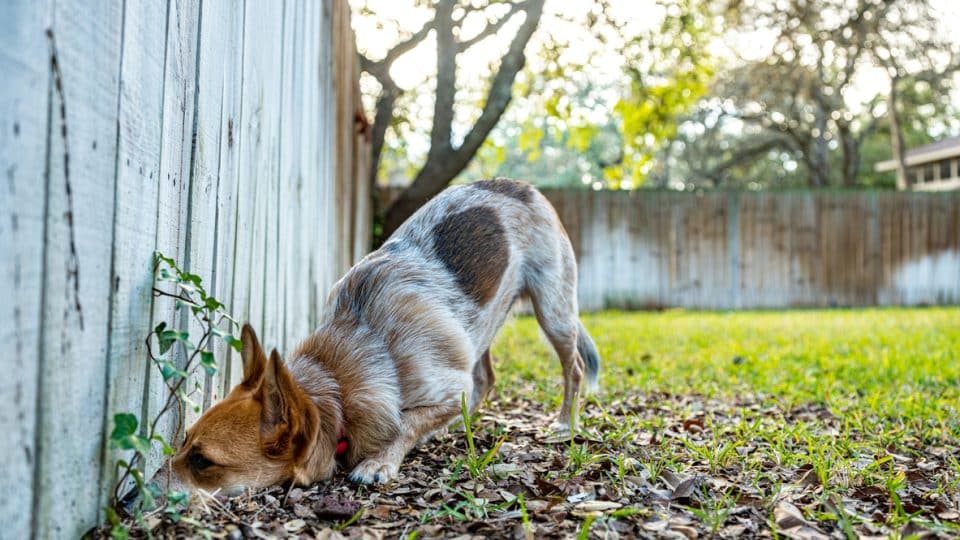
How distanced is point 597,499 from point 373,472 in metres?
0.89

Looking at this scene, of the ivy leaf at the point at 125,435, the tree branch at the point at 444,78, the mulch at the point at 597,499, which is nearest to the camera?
the ivy leaf at the point at 125,435

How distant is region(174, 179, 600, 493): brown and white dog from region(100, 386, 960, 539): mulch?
0.15 metres

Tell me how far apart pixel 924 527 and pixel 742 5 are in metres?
20.3

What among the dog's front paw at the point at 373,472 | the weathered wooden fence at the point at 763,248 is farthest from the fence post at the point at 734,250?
the dog's front paw at the point at 373,472

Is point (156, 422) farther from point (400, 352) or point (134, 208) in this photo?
point (400, 352)

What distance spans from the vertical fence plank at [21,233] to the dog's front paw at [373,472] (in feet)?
4.68

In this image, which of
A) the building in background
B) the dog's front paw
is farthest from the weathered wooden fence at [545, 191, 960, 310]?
the building in background

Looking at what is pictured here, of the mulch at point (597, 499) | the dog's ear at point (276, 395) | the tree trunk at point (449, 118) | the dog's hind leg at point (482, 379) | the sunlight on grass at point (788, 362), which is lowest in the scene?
the mulch at point (597, 499)

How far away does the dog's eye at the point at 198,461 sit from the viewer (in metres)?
2.59

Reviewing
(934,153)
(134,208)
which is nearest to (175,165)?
(134,208)

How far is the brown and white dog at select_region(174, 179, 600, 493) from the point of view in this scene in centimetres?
269

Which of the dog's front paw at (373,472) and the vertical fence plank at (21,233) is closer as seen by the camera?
the vertical fence plank at (21,233)

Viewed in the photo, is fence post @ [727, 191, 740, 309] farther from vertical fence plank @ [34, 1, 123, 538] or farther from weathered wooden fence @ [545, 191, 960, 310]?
vertical fence plank @ [34, 1, 123, 538]

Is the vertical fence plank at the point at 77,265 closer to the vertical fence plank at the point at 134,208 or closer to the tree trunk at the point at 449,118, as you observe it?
the vertical fence plank at the point at 134,208
